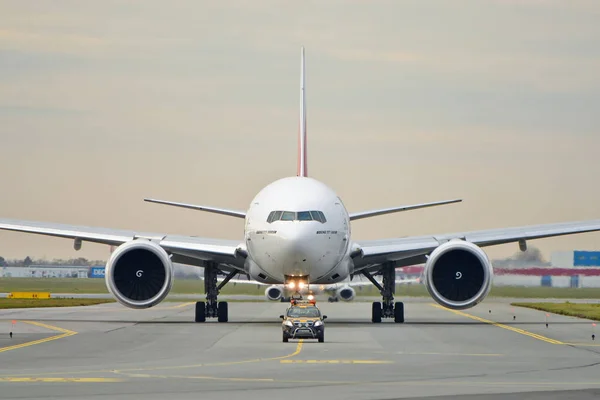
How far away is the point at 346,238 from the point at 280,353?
12619mm

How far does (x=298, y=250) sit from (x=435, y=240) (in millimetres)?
7057

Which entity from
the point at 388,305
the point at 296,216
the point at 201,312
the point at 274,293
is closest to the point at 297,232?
the point at 296,216

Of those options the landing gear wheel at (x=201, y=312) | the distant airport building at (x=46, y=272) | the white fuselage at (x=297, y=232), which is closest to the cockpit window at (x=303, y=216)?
the white fuselage at (x=297, y=232)

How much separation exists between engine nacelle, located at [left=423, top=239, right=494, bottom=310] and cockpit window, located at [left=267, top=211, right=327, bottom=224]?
4.55m

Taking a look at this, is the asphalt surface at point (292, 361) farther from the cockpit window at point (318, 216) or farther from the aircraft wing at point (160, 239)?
the cockpit window at point (318, 216)

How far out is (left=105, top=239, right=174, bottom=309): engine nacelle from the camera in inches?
1687

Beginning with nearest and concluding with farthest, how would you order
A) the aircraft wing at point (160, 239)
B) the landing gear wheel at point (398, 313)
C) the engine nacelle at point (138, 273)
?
the engine nacelle at point (138, 273) < the aircraft wing at point (160, 239) < the landing gear wheel at point (398, 313)

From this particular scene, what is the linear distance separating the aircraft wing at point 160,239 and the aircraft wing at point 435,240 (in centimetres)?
450

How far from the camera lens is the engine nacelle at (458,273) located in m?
43.1

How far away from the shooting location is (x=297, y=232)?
133 feet

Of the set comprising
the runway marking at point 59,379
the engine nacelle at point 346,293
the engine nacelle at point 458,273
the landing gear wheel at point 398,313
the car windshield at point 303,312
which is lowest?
the runway marking at point 59,379

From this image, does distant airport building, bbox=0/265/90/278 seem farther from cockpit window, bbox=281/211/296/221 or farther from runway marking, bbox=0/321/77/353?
cockpit window, bbox=281/211/296/221

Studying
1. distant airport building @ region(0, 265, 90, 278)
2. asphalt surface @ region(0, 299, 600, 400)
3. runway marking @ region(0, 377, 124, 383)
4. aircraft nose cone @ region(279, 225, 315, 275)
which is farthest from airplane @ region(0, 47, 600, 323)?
distant airport building @ region(0, 265, 90, 278)

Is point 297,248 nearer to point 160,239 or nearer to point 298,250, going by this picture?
point 298,250
